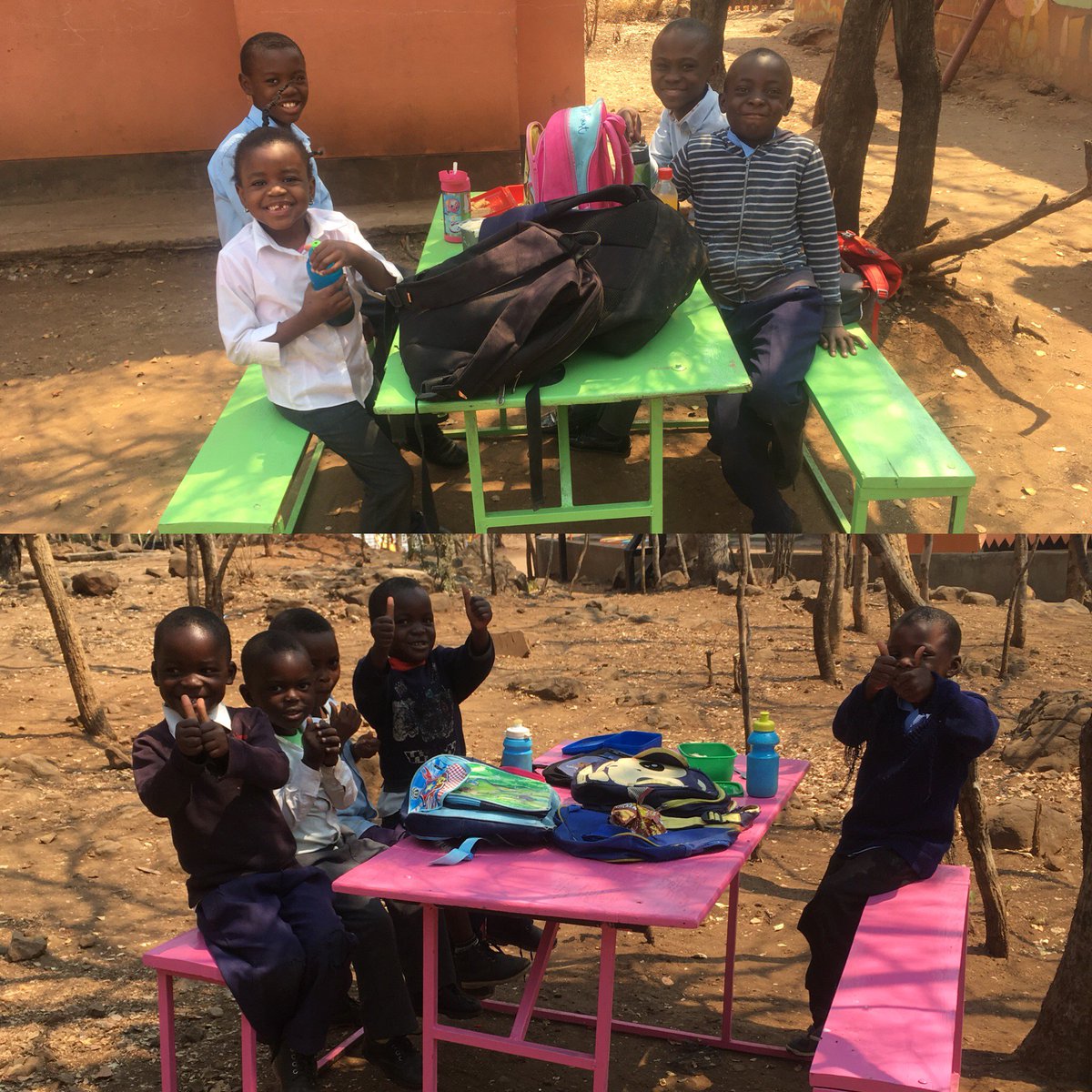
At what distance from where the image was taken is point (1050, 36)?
538 inches

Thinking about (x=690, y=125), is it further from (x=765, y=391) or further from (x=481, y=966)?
(x=481, y=966)

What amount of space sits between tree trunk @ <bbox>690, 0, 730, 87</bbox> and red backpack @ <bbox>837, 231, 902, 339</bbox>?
2085 millimetres

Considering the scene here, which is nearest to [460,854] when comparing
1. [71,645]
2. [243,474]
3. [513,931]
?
[513,931]

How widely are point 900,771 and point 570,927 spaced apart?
1953 millimetres

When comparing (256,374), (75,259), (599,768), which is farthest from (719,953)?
(75,259)

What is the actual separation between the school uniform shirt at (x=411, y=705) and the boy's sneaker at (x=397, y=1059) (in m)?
0.67

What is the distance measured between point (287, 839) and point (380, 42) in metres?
6.52

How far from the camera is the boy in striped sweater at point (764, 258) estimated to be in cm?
463

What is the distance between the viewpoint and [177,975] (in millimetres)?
3008

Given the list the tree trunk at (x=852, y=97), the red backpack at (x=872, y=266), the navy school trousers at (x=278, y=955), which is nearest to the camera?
the navy school trousers at (x=278, y=955)

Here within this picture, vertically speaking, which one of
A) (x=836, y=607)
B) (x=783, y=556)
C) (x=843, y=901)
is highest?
(x=843, y=901)

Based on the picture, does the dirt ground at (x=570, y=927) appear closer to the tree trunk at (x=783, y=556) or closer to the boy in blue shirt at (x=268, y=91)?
the tree trunk at (x=783, y=556)

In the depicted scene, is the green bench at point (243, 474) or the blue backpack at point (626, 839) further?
the green bench at point (243, 474)

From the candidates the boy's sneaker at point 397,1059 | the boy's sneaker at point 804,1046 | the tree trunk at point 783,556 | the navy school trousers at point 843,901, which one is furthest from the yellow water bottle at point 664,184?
the tree trunk at point 783,556
